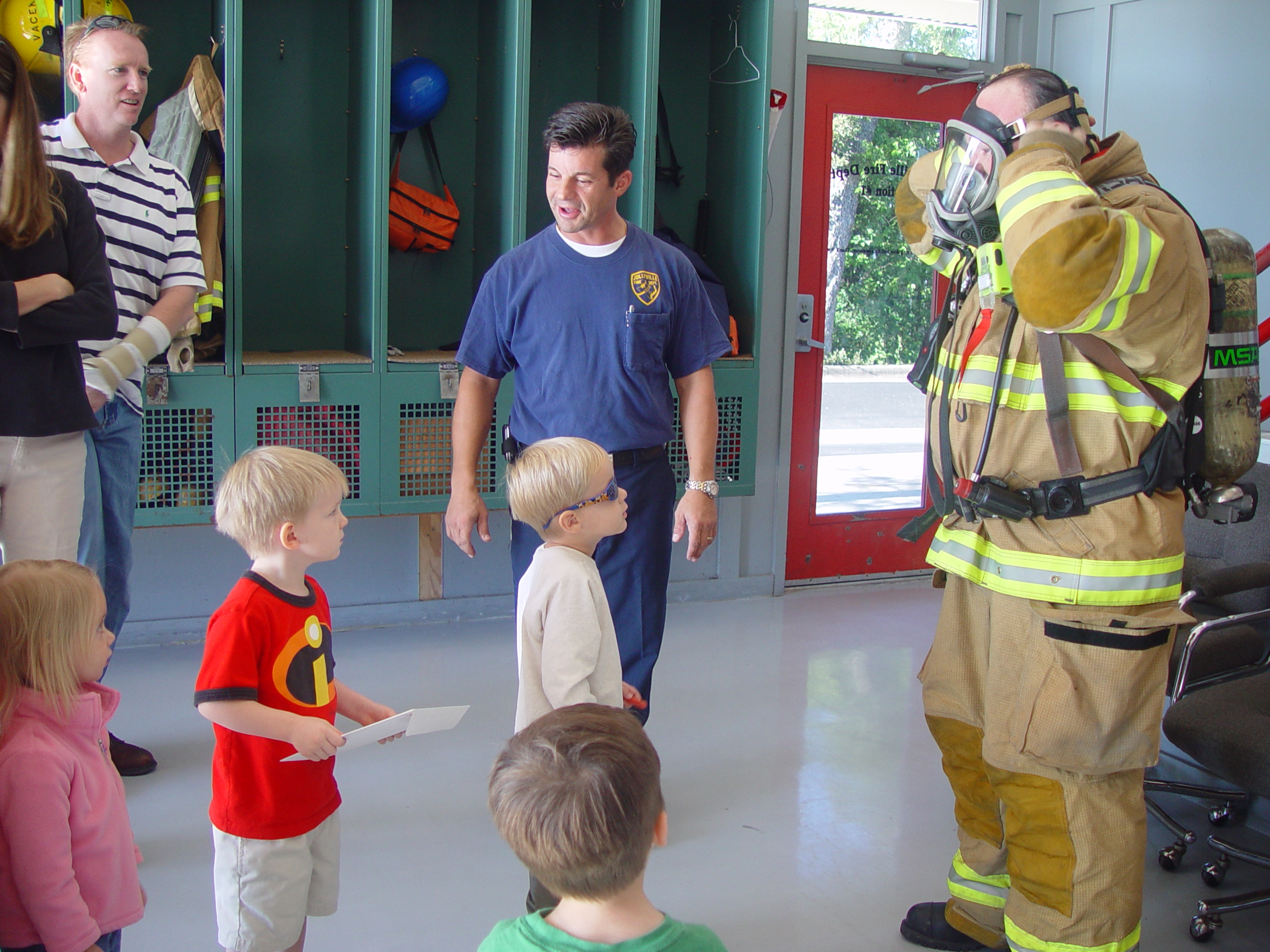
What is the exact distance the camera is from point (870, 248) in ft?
17.0

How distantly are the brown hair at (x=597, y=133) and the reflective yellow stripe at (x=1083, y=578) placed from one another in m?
1.16

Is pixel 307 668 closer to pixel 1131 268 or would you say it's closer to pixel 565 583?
pixel 565 583

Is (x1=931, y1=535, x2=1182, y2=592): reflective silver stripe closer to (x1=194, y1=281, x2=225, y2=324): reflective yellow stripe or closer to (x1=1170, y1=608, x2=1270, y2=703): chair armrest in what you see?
(x1=1170, y1=608, x2=1270, y2=703): chair armrest

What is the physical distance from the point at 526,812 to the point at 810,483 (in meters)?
4.19

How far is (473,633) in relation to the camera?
4.33 m

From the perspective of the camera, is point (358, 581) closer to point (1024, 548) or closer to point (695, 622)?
point (695, 622)

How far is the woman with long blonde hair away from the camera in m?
2.19

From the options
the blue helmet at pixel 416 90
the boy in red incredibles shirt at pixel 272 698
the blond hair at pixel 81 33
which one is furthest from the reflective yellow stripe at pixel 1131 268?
the blue helmet at pixel 416 90

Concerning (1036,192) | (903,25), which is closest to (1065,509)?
(1036,192)

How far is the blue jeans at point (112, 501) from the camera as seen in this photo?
2.72m

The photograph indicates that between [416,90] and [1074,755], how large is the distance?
10.9 feet

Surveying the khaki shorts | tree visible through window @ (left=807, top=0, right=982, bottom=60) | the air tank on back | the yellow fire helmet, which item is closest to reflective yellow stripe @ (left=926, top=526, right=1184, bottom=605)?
the air tank on back

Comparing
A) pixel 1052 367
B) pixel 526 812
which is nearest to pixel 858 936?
pixel 1052 367

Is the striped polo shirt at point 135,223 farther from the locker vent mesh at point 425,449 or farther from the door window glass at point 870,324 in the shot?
the door window glass at point 870,324
